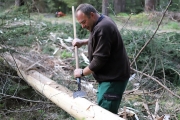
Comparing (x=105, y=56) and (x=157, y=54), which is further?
(x=157, y=54)

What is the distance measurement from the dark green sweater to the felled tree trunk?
0.41 meters

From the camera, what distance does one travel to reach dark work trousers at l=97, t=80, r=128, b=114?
3.24 metres

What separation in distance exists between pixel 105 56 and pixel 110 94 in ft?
1.95

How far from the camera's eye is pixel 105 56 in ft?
9.61

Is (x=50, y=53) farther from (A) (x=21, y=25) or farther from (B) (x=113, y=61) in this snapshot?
(B) (x=113, y=61)

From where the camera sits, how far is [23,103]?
5.06m

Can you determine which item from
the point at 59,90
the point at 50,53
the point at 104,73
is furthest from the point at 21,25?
the point at 104,73

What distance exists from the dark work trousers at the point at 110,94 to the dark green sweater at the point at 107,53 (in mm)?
84

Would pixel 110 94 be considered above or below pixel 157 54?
above

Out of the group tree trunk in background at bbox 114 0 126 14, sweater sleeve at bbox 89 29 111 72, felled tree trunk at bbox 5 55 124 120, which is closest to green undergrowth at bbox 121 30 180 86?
felled tree trunk at bbox 5 55 124 120

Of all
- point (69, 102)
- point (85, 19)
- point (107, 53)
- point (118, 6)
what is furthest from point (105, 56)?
point (118, 6)

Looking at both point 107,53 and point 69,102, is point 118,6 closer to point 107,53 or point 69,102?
point 69,102

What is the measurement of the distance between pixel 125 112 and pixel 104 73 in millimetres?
1184

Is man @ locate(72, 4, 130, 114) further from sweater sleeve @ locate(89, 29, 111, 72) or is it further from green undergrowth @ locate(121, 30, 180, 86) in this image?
green undergrowth @ locate(121, 30, 180, 86)
